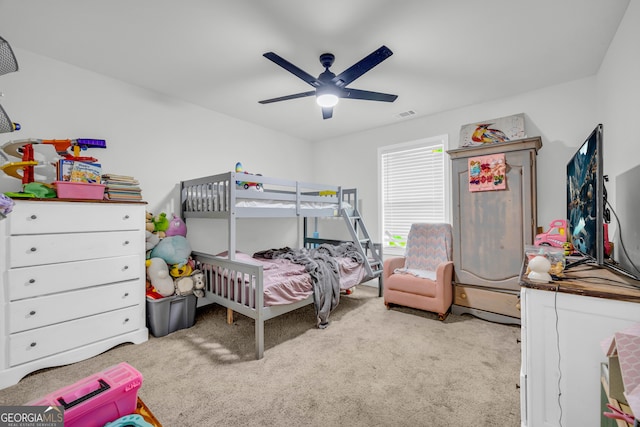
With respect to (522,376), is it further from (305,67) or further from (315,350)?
(305,67)

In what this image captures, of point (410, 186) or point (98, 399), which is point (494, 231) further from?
point (98, 399)

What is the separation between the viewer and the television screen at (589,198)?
4.30ft

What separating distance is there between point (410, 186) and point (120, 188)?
11.1 feet

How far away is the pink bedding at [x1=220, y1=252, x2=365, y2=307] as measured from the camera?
7.89ft

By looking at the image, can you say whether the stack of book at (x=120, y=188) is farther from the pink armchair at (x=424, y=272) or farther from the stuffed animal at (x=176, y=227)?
the pink armchair at (x=424, y=272)

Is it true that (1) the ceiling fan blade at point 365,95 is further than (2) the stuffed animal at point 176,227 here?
No

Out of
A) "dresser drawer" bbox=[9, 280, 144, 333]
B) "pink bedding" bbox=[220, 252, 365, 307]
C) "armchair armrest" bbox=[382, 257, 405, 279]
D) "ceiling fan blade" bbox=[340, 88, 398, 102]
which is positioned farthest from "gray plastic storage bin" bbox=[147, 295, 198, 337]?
"ceiling fan blade" bbox=[340, 88, 398, 102]

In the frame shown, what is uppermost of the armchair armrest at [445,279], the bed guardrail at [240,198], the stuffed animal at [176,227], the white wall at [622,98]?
the white wall at [622,98]

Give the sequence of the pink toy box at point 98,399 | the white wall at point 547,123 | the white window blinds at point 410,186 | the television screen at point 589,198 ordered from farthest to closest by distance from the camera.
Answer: the white window blinds at point 410,186 → the white wall at point 547,123 → the television screen at point 589,198 → the pink toy box at point 98,399

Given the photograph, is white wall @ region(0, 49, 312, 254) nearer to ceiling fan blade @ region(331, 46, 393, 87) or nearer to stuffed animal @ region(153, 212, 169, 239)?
stuffed animal @ region(153, 212, 169, 239)

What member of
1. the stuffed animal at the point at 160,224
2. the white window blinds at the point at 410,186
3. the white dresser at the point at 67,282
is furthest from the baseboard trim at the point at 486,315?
the stuffed animal at the point at 160,224

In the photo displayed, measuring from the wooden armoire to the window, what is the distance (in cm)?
69

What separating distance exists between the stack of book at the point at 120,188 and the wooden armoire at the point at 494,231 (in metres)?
3.16

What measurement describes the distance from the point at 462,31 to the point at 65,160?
3146mm
